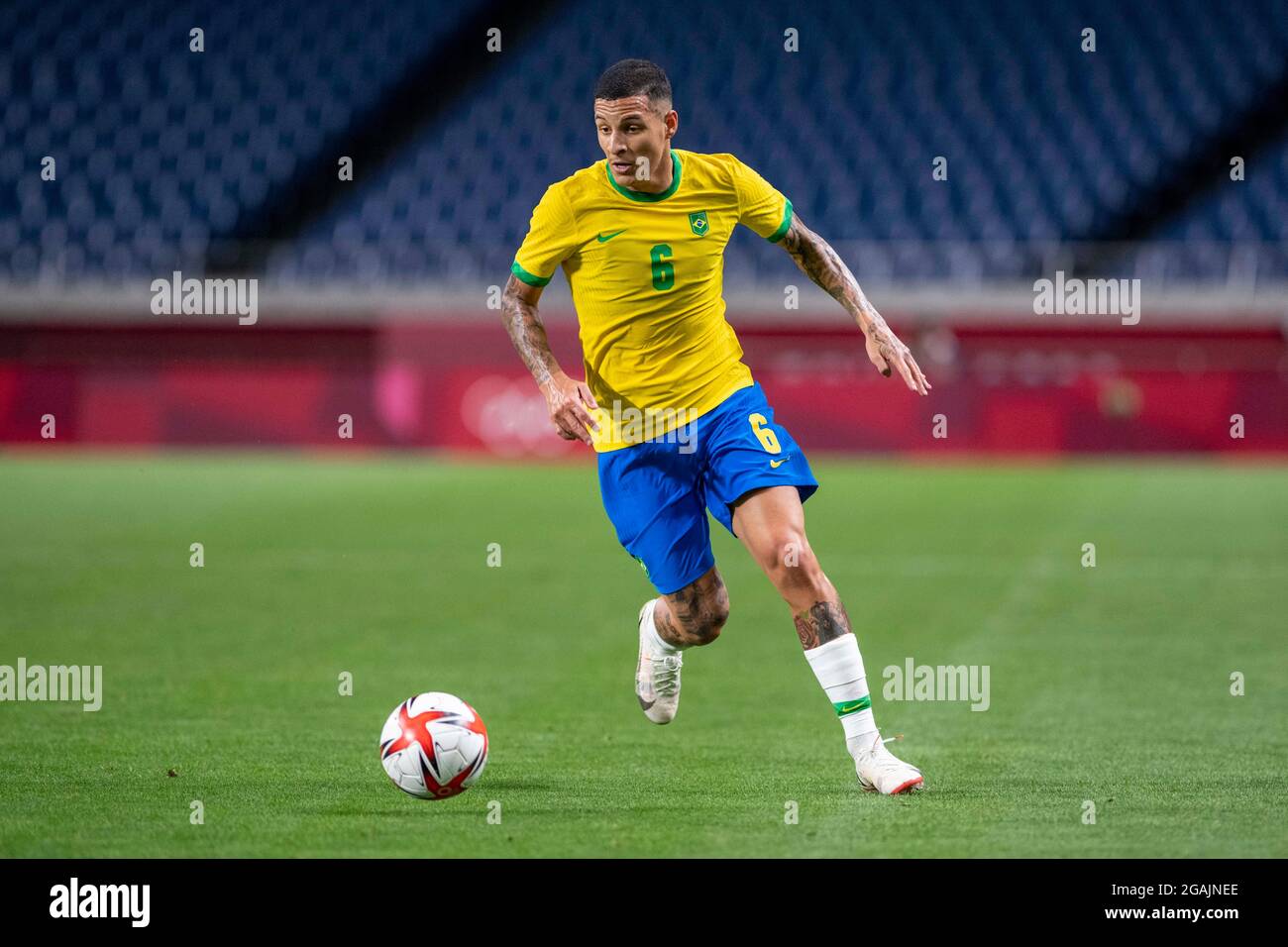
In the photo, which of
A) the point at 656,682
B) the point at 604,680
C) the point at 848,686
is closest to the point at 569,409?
the point at 848,686

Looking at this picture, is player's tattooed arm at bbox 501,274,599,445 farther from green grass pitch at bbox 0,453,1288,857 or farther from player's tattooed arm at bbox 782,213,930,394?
green grass pitch at bbox 0,453,1288,857

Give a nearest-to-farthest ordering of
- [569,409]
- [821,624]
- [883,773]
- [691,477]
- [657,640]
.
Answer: [883,773]
[569,409]
[821,624]
[691,477]
[657,640]

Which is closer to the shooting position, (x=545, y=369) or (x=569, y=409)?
(x=569, y=409)

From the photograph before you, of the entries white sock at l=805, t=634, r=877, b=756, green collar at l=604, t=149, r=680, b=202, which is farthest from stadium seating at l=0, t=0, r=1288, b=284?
white sock at l=805, t=634, r=877, b=756

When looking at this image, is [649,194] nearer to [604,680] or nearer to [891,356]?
[891,356]

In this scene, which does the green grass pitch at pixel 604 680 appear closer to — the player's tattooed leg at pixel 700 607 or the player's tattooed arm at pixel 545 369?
the player's tattooed leg at pixel 700 607

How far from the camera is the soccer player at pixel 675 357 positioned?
20.4 ft

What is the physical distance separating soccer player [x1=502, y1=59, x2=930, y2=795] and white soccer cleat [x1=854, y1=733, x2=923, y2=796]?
0.12m

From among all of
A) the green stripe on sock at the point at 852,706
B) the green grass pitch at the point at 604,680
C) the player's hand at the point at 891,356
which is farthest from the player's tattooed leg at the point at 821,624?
the player's hand at the point at 891,356

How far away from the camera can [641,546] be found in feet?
22.0

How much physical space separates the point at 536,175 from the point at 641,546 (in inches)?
859

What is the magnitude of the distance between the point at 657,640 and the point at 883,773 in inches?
57.6

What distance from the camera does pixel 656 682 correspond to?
285 inches
